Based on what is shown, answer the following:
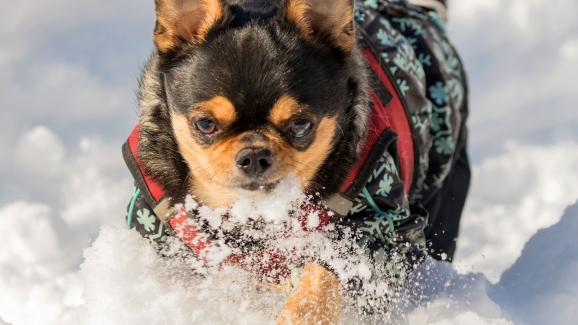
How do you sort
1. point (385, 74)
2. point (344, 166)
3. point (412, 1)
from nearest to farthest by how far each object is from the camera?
1. point (344, 166)
2. point (385, 74)
3. point (412, 1)

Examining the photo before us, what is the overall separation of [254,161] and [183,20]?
2.62 ft

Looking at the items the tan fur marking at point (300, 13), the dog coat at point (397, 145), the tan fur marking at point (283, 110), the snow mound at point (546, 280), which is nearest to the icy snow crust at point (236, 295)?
the snow mound at point (546, 280)

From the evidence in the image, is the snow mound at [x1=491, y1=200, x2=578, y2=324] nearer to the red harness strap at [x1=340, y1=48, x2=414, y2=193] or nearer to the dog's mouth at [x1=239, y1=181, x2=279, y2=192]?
the red harness strap at [x1=340, y1=48, x2=414, y2=193]

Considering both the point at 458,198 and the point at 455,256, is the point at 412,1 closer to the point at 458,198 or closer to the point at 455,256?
the point at 458,198

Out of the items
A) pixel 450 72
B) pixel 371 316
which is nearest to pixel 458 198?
pixel 450 72

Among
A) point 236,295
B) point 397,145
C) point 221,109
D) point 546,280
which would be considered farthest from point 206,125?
point 546,280

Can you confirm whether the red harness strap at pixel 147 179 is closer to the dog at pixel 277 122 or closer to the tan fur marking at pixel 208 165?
the dog at pixel 277 122

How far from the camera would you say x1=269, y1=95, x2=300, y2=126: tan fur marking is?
341 cm

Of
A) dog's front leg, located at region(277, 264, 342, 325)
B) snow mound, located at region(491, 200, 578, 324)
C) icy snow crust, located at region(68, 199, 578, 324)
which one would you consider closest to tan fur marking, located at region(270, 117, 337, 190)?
dog's front leg, located at region(277, 264, 342, 325)

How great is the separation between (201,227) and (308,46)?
0.99m

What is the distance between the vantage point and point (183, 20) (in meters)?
3.66

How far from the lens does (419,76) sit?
4.82m

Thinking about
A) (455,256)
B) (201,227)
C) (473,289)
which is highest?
(201,227)

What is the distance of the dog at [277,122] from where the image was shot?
342 centimetres
